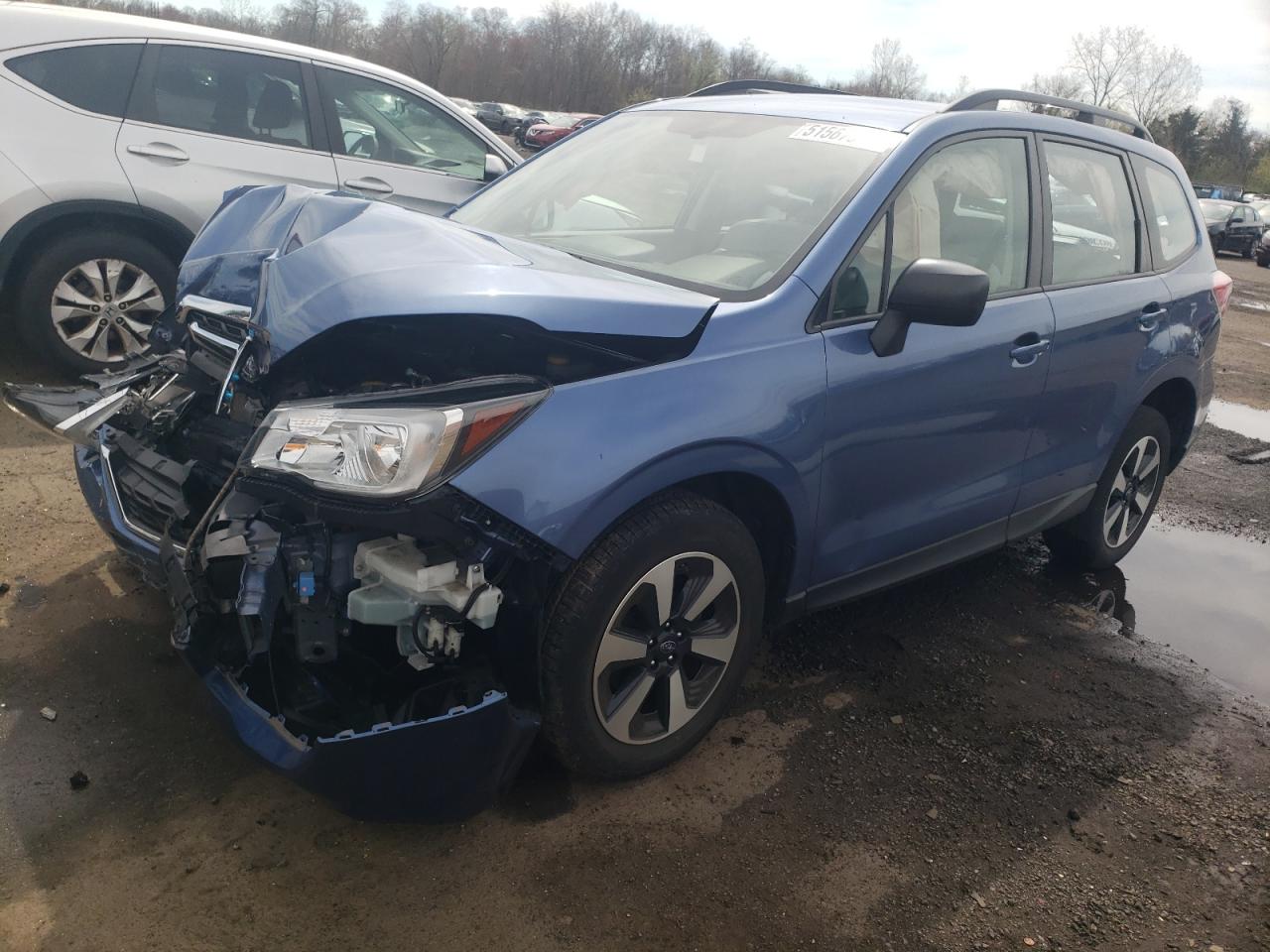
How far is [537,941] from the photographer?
7.13 ft

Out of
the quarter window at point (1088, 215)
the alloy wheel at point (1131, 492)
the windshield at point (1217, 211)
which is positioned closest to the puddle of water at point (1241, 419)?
the alloy wheel at point (1131, 492)

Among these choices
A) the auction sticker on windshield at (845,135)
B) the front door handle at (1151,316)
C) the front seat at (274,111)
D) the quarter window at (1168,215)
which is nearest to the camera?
the auction sticker on windshield at (845,135)

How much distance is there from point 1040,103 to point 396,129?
373cm

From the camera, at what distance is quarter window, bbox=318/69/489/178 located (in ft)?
18.7

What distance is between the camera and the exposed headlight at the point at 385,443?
208 centimetres

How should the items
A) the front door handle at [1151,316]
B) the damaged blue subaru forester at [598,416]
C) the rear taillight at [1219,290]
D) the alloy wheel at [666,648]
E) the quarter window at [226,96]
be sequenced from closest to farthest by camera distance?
the damaged blue subaru forester at [598,416] < the alloy wheel at [666,648] < the front door handle at [1151,316] < the rear taillight at [1219,290] < the quarter window at [226,96]

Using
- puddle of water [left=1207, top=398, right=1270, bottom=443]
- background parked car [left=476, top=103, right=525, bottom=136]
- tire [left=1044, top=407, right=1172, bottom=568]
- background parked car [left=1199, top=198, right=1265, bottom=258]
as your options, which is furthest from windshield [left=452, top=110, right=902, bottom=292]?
background parked car [left=476, top=103, right=525, bottom=136]

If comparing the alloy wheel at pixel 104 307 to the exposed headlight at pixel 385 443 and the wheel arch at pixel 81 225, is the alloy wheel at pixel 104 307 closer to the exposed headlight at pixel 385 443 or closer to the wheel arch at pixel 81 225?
the wheel arch at pixel 81 225

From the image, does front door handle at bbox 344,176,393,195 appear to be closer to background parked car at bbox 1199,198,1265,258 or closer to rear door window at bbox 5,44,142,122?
rear door window at bbox 5,44,142,122

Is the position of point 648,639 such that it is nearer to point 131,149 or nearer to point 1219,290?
point 1219,290

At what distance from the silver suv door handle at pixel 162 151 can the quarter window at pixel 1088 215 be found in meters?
4.25

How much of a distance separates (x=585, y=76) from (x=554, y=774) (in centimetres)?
8179

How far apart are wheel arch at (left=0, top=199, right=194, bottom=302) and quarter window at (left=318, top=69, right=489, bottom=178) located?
1.08 m

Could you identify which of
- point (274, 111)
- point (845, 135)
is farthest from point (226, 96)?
point (845, 135)
